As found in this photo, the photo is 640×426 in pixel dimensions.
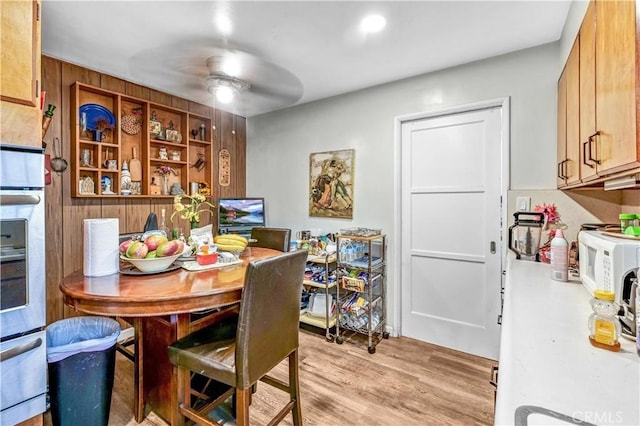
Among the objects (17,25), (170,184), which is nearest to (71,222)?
(170,184)

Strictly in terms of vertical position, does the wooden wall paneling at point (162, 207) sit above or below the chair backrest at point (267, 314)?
above

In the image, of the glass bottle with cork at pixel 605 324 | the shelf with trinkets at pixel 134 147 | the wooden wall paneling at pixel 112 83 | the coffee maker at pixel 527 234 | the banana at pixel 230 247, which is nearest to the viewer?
the glass bottle with cork at pixel 605 324

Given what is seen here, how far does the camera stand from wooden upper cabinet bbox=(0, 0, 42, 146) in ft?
4.32

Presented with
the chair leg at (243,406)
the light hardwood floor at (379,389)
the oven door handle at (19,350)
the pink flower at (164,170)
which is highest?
the pink flower at (164,170)

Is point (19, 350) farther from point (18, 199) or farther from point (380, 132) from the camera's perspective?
point (380, 132)

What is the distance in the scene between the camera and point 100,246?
4.91 feet

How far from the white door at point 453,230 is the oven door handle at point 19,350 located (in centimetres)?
265

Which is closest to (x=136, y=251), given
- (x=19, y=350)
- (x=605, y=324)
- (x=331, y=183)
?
(x=19, y=350)

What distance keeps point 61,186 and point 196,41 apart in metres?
1.73

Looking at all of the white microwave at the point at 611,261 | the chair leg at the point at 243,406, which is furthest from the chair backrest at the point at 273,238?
the white microwave at the point at 611,261

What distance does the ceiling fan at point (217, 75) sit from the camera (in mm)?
2404

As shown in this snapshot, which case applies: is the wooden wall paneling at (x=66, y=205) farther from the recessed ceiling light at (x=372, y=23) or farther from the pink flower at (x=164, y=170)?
the recessed ceiling light at (x=372, y=23)

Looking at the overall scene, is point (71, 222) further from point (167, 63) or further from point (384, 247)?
point (384, 247)

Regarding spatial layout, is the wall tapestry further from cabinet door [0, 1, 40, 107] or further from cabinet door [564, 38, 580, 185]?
cabinet door [0, 1, 40, 107]
